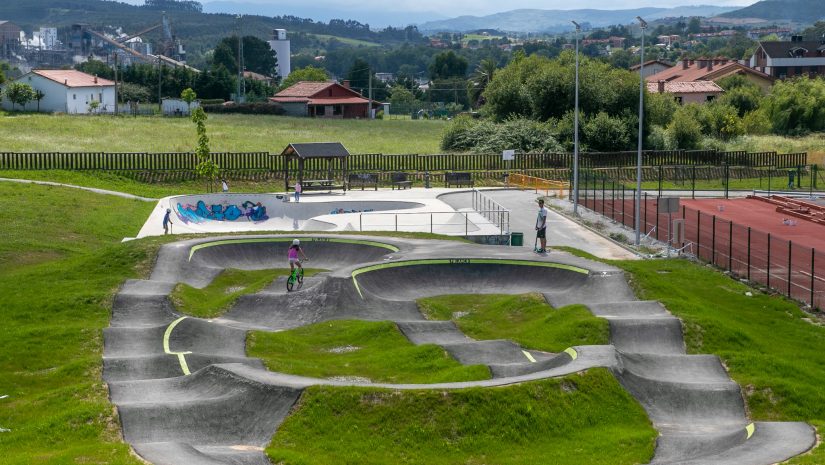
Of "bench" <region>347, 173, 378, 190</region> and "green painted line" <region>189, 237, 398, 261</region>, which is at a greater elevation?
"bench" <region>347, 173, 378, 190</region>

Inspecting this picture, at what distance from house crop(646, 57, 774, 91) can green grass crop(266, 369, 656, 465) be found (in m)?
129

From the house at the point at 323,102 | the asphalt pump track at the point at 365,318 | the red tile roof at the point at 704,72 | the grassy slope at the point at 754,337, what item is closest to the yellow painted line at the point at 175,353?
the asphalt pump track at the point at 365,318

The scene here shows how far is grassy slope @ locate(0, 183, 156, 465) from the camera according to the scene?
22.3m

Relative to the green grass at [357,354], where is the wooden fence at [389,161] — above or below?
above

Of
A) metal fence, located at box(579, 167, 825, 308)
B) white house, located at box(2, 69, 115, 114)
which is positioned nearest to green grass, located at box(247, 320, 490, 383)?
metal fence, located at box(579, 167, 825, 308)

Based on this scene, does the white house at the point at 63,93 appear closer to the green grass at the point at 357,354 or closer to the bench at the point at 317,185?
the bench at the point at 317,185

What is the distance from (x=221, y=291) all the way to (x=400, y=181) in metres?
36.2

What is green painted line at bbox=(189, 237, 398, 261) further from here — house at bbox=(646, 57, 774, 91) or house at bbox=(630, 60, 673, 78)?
house at bbox=(630, 60, 673, 78)

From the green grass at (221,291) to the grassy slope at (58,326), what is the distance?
2.21 metres

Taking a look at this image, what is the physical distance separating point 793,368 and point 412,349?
9381 mm

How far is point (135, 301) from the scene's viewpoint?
34.8 metres

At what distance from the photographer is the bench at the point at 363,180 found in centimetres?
7250

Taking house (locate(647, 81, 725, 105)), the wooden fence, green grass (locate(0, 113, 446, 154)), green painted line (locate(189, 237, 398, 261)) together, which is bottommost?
green painted line (locate(189, 237, 398, 261))

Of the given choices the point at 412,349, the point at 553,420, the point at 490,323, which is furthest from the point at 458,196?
the point at 553,420
